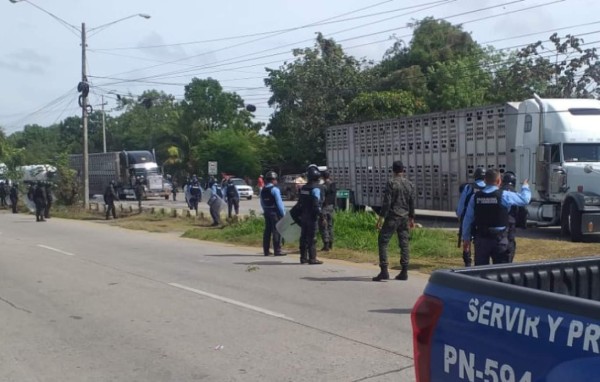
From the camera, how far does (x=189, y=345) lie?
7.78 metres

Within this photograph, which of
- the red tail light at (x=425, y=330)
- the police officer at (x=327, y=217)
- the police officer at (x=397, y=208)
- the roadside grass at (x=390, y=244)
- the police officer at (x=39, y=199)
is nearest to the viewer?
the red tail light at (x=425, y=330)

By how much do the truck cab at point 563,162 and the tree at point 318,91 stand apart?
2927 cm

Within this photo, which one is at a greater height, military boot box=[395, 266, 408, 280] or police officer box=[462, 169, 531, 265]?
police officer box=[462, 169, 531, 265]

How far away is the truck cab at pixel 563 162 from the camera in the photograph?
58.0ft

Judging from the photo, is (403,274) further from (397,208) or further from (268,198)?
(268,198)

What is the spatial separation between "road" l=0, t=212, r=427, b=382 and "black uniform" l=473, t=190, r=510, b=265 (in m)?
1.30

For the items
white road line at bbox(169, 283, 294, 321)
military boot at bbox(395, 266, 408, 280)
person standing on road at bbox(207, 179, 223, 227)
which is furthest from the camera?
person standing on road at bbox(207, 179, 223, 227)

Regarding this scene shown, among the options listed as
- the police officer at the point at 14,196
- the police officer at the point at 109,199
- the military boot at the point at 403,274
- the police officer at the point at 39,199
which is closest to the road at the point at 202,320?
the military boot at the point at 403,274

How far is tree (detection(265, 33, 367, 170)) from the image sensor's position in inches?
2000

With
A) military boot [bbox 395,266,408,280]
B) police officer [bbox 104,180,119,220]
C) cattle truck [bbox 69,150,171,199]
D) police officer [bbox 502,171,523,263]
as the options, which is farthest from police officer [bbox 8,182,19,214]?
police officer [bbox 502,171,523,263]

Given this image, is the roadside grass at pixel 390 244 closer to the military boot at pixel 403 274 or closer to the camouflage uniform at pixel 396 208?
the military boot at pixel 403 274

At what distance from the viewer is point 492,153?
2192 cm

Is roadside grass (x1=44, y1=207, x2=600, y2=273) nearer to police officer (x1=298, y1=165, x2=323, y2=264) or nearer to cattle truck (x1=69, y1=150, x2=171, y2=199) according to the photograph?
police officer (x1=298, y1=165, x2=323, y2=264)

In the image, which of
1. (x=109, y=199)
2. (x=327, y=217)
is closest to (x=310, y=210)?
(x=327, y=217)
